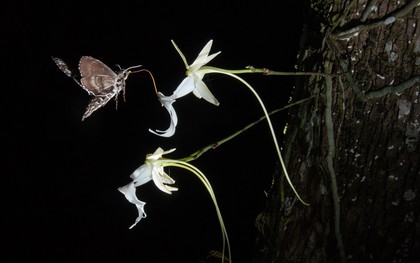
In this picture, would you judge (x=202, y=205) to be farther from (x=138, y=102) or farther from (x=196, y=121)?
(x=138, y=102)

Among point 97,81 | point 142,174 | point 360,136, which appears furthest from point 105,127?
point 360,136

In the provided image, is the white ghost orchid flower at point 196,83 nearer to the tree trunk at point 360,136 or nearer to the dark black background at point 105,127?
the tree trunk at point 360,136

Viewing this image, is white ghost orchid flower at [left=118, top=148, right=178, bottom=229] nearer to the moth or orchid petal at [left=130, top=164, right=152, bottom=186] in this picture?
orchid petal at [left=130, top=164, right=152, bottom=186]

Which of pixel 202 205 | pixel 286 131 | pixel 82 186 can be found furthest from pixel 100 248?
pixel 286 131

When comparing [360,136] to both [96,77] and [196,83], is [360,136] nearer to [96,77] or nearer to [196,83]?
[196,83]

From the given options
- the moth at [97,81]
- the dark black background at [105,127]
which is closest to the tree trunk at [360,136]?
the moth at [97,81]

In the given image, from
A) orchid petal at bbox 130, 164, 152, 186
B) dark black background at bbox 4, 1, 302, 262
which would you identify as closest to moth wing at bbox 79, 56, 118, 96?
orchid petal at bbox 130, 164, 152, 186
